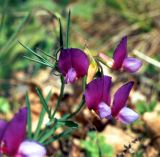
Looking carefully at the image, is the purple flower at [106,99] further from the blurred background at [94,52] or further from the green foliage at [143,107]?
the green foliage at [143,107]

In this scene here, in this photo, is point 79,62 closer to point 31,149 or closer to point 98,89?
point 98,89

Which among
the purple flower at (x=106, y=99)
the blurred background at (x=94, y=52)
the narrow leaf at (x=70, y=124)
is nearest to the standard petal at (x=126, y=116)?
the purple flower at (x=106, y=99)

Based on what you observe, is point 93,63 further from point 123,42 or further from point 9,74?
point 9,74

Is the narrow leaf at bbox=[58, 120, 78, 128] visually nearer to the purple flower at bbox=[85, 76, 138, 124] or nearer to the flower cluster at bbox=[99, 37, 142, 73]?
the purple flower at bbox=[85, 76, 138, 124]

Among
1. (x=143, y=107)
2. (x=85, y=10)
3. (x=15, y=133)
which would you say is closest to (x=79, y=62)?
(x=15, y=133)

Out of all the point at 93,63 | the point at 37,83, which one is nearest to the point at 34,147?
the point at 93,63

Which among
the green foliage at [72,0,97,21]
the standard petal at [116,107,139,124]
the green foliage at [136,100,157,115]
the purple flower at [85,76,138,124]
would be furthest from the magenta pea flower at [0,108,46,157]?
the green foliage at [72,0,97,21]
